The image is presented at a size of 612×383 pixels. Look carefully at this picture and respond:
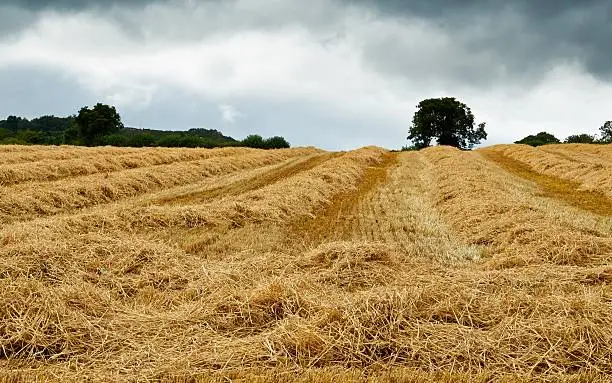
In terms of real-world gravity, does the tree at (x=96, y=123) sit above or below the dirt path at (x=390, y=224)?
above

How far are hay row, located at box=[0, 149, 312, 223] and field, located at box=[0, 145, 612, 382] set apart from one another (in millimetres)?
129

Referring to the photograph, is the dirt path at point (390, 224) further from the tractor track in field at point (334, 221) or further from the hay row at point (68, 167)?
the hay row at point (68, 167)

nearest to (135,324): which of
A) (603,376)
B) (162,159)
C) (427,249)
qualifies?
(603,376)

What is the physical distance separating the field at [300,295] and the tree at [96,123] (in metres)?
64.3

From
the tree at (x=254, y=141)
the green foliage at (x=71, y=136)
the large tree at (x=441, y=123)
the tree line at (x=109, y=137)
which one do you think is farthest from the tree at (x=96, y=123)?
the large tree at (x=441, y=123)

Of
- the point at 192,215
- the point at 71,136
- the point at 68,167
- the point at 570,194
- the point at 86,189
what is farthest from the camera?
the point at 71,136

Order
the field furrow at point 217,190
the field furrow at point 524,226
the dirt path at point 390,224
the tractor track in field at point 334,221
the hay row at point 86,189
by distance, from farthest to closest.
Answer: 1. the field furrow at point 217,190
2. the hay row at point 86,189
3. the tractor track in field at point 334,221
4. the dirt path at point 390,224
5. the field furrow at point 524,226

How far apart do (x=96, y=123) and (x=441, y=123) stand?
48137mm

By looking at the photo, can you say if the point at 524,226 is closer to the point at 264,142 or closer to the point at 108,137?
the point at 264,142

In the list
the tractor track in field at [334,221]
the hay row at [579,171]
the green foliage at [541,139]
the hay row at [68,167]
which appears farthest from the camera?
the green foliage at [541,139]

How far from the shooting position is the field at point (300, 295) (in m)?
4.59

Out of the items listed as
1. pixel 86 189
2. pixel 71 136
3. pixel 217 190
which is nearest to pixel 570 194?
pixel 217 190

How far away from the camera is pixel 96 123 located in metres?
73.0

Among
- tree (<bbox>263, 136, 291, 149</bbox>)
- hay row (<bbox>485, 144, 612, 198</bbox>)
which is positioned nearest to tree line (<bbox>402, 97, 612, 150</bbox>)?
tree (<bbox>263, 136, 291, 149</bbox>)
